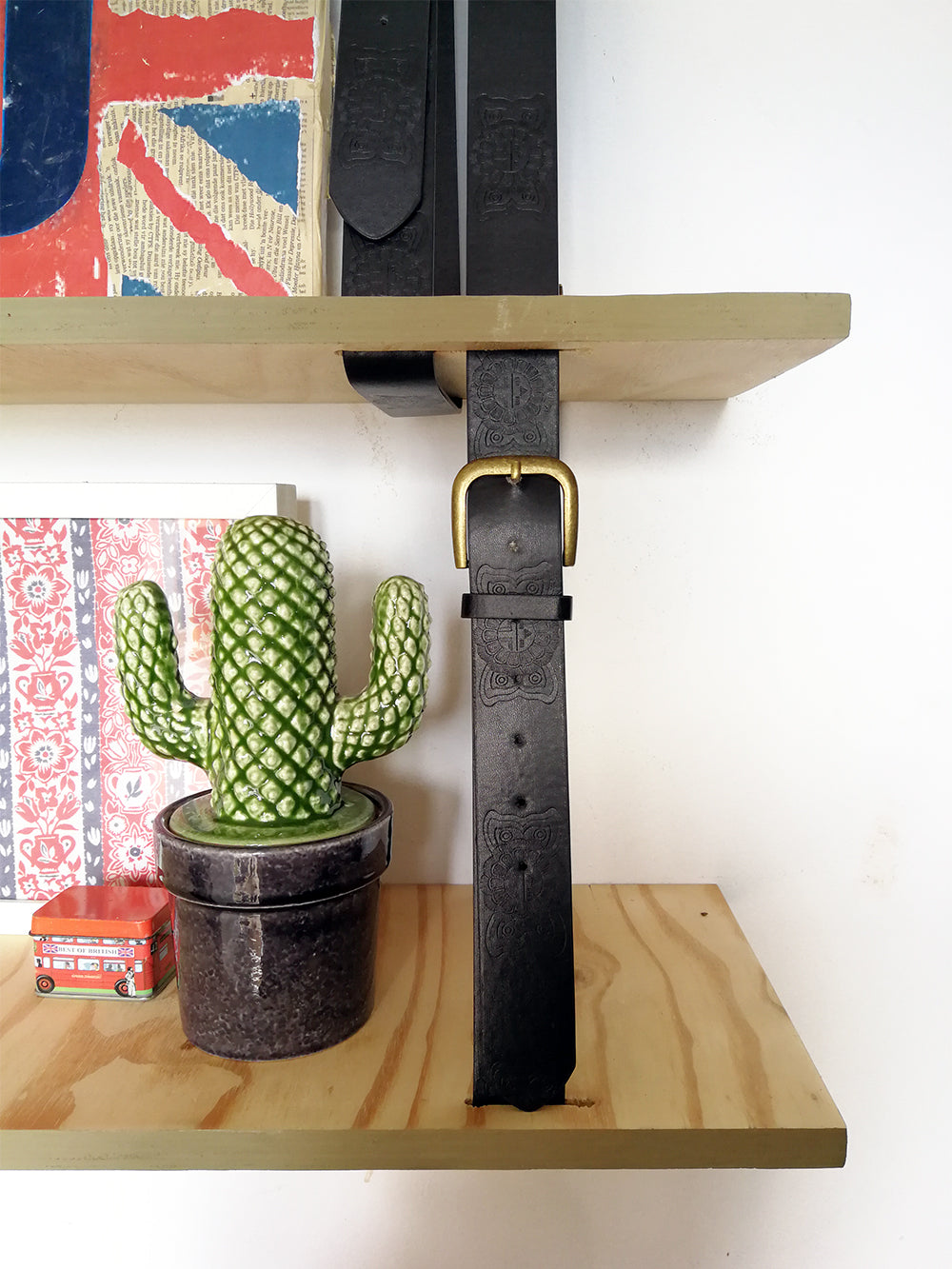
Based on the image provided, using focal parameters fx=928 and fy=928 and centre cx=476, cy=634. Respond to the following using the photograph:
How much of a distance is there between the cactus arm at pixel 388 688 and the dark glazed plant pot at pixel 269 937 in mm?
48

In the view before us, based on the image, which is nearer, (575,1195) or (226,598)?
(226,598)

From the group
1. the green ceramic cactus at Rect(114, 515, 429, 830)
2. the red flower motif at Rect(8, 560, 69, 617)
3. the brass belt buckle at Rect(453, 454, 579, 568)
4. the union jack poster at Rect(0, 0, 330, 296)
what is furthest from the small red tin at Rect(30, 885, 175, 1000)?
the union jack poster at Rect(0, 0, 330, 296)

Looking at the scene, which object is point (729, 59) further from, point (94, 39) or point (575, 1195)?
point (575, 1195)

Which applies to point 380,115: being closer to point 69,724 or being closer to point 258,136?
point 258,136

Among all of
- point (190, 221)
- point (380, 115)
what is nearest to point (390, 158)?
point (380, 115)

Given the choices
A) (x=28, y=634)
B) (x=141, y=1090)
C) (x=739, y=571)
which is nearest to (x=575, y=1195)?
(x=141, y=1090)

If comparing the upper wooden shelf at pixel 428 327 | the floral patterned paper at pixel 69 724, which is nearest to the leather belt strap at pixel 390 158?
the upper wooden shelf at pixel 428 327

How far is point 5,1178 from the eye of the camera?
2.58ft

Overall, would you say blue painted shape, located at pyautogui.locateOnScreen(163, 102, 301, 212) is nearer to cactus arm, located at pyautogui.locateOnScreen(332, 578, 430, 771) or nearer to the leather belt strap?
the leather belt strap

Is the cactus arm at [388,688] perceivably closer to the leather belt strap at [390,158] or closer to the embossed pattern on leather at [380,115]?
the leather belt strap at [390,158]

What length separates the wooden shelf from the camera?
0.48 m

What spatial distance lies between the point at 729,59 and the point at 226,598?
57cm

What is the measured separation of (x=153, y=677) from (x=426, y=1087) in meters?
0.29

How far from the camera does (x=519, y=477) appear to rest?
Result: 0.50 meters
